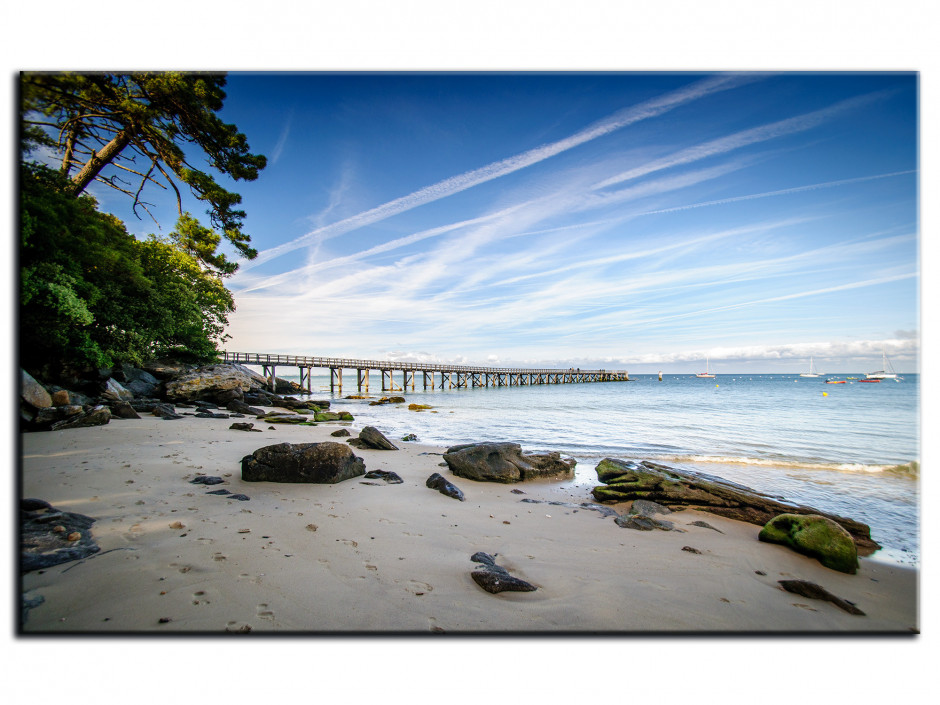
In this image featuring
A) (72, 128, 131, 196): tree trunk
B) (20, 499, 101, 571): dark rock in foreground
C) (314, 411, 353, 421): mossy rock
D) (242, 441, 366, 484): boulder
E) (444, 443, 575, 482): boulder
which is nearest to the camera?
(20, 499, 101, 571): dark rock in foreground

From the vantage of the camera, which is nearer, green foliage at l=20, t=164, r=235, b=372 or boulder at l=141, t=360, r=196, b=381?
green foliage at l=20, t=164, r=235, b=372

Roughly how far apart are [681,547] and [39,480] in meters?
5.99

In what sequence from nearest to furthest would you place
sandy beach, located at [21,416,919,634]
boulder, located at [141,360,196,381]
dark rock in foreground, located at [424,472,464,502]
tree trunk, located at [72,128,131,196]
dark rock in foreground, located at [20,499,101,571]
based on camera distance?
sandy beach, located at [21,416,919,634], dark rock in foreground, located at [20,499,101,571], tree trunk, located at [72,128,131,196], dark rock in foreground, located at [424,472,464,502], boulder, located at [141,360,196,381]

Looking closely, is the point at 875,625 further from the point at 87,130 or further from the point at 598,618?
the point at 87,130

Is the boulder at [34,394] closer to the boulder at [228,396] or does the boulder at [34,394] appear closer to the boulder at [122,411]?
the boulder at [122,411]

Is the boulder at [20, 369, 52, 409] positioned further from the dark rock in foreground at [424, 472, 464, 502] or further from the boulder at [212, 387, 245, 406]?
the boulder at [212, 387, 245, 406]

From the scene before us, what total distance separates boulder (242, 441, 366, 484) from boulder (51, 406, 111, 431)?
170 inches

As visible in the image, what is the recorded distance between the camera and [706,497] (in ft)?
15.8

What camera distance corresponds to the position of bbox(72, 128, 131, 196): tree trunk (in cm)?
356

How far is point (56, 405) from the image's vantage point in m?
6.41

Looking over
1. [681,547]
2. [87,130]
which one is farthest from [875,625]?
[87,130]

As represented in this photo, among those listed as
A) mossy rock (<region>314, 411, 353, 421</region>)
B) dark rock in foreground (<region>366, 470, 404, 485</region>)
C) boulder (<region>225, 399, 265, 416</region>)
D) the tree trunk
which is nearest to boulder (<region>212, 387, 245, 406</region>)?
boulder (<region>225, 399, 265, 416</region>)

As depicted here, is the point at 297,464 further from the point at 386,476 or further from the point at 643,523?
the point at 643,523

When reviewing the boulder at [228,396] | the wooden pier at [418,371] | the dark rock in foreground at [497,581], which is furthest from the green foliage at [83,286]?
the wooden pier at [418,371]
